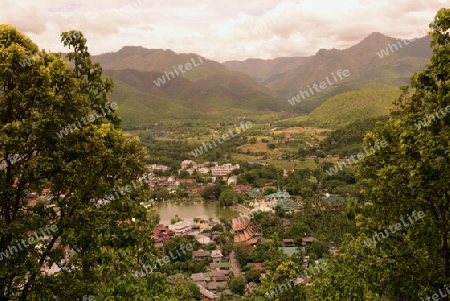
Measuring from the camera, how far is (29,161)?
10.3 feet

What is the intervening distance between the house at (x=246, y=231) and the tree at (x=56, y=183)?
17.2 meters

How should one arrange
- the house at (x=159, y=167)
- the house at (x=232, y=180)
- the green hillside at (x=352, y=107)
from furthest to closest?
the green hillside at (x=352, y=107) < the house at (x=159, y=167) < the house at (x=232, y=180)

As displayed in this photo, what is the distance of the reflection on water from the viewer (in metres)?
28.2

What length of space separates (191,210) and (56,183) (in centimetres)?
2738

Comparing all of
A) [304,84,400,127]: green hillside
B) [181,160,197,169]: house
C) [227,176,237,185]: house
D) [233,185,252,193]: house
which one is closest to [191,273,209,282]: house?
[233,185,252,193]: house

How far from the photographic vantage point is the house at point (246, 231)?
20625 millimetres

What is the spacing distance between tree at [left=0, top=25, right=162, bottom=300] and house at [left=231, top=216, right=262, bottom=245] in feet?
56.5

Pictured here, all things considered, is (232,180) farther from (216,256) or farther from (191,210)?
(216,256)

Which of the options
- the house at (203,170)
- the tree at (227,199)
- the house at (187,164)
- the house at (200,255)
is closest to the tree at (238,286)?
the house at (200,255)

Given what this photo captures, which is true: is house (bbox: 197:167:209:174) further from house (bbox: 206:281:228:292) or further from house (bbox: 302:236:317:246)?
house (bbox: 206:281:228:292)

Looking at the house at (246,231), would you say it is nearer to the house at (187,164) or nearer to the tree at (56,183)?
the tree at (56,183)

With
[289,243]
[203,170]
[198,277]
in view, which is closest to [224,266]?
[198,277]

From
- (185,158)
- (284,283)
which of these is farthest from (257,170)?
(284,283)

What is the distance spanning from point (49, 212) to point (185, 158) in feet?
160
